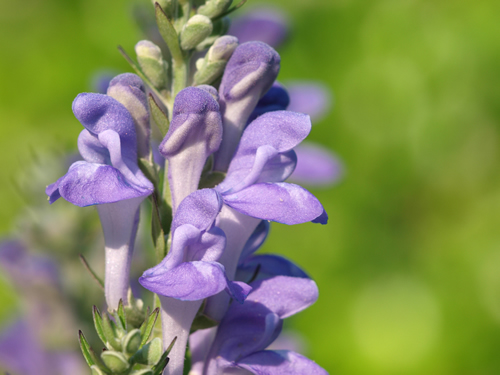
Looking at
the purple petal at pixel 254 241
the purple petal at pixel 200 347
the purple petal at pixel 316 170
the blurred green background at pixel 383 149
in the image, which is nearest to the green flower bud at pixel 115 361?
the purple petal at pixel 200 347

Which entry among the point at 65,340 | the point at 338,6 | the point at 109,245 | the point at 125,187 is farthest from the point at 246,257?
the point at 338,6

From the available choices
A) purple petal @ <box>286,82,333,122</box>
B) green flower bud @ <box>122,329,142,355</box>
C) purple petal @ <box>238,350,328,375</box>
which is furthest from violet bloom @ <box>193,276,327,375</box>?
purple petal @ <box>286,82,333,122</box>

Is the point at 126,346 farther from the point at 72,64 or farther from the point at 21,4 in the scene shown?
the point at 21,4

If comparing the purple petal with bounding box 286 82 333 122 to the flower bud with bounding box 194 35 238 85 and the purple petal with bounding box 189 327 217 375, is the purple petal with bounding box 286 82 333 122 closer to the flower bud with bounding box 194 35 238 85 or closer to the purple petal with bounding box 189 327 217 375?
the flower bud with bounding box 194 35 238 85

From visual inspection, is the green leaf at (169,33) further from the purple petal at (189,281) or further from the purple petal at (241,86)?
the purple petal at (189,281)

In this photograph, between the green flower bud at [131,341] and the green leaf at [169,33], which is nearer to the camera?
the green flower bud at [131,341]

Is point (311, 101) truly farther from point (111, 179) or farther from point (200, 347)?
point (111, 179)

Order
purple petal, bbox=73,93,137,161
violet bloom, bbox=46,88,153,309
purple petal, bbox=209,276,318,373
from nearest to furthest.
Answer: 1. violet bloom, bbox=46,88,153,309
2. purple petal, bbox=73,93,137,161
3. purple petal, bbox=209,276,318,373
